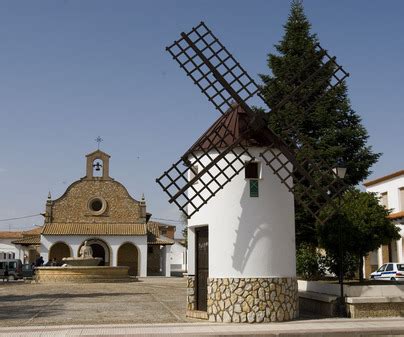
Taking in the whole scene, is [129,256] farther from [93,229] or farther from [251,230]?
[251,230]

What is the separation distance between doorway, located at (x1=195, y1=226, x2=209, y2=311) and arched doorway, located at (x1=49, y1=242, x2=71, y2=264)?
34819 millimetres

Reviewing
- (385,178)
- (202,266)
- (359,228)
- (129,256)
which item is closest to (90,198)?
(129,256)

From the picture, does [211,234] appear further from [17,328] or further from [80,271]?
[80,271]

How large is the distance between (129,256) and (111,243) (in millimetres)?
2720

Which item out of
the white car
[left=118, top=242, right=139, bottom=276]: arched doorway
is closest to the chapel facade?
[left=118, top=242, right=139, bottom=276]: arched doorway

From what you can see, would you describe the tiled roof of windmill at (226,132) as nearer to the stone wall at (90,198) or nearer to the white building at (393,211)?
the white building at (393,211)

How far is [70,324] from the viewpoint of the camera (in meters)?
13.1

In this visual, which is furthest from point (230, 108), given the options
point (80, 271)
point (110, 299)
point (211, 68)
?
point (80, 271)

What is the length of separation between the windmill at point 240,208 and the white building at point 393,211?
2249cm

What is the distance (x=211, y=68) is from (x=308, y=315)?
7.45 meters

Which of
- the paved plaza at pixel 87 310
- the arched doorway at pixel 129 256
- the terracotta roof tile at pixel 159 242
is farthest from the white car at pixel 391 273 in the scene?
the arched doorway at pixel 129 256

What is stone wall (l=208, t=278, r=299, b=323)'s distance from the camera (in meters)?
13.2

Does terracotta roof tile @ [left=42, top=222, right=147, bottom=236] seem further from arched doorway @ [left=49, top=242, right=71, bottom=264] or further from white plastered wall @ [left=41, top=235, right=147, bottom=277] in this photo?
arched doorway @ [left=49, top=242, right=71, bottom=264]

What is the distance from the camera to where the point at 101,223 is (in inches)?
1880
